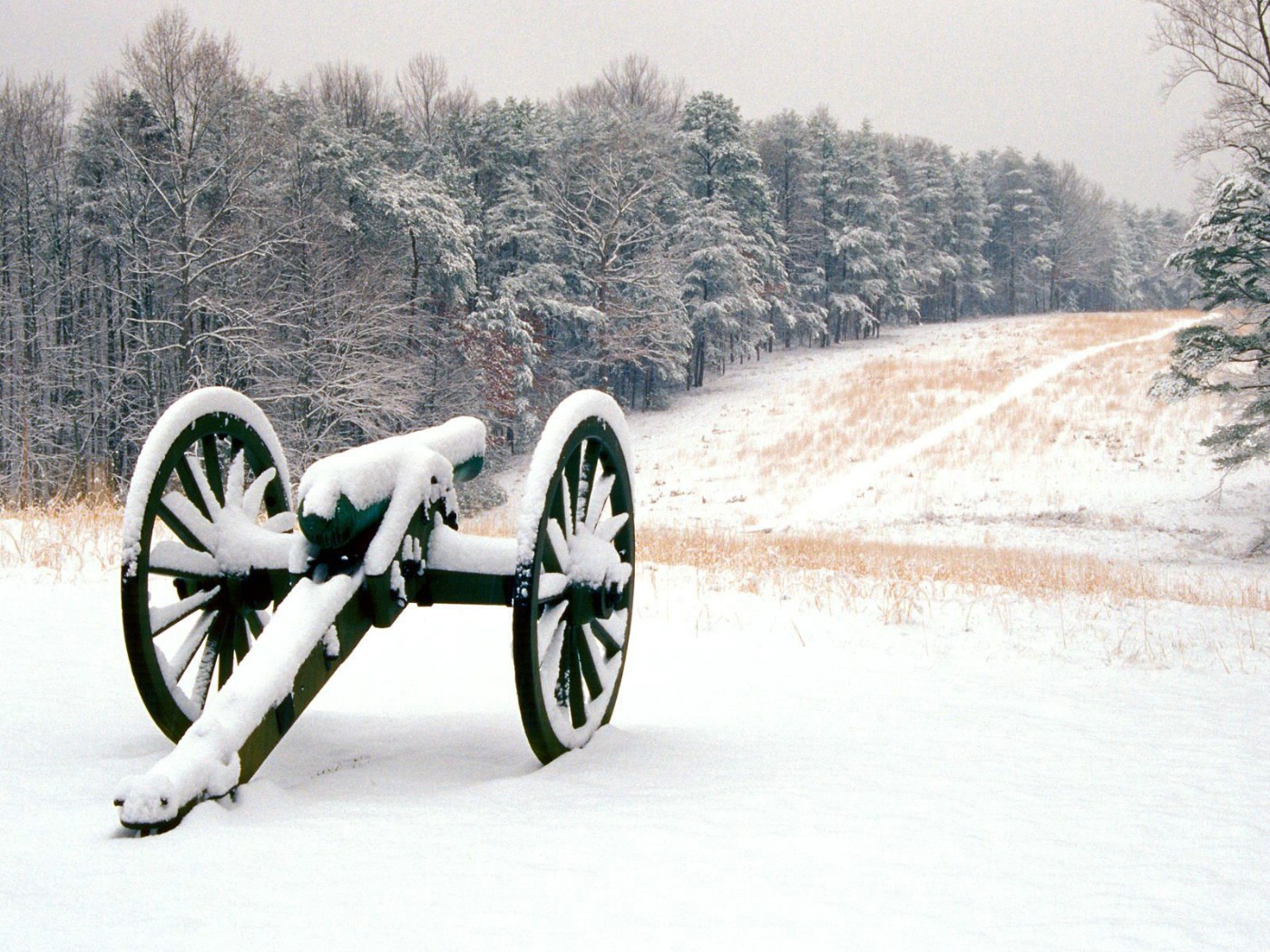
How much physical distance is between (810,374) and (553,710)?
38305 millimetres

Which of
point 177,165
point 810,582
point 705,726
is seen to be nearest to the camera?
point 705,726

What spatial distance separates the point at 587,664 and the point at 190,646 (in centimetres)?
150

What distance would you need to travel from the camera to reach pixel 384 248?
28.4 m

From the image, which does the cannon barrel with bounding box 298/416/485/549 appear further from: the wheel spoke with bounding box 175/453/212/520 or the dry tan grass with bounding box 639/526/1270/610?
the dry tan grass with bounding box 639/526/1270/610

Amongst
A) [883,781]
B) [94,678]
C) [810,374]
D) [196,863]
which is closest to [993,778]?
[883,781]

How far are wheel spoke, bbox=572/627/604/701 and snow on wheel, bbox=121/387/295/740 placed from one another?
3.64 feet

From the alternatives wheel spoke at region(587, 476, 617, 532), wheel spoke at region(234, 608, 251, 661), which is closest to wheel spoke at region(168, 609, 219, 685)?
wheel spoke at region(234, 608, 251, 661)

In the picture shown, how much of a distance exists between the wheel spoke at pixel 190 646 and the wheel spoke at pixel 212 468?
18.3 inches

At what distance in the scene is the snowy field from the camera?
205 cm

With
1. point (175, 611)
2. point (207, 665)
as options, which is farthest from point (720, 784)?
point (175, 611)

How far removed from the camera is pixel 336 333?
78.7ft

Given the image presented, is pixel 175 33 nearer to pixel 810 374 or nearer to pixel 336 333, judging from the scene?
pixel 336 333

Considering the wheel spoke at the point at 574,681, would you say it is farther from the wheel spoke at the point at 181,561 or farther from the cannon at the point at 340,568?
the wheel spoke at the point at 181,561

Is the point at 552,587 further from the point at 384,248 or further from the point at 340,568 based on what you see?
the point at 384,248
